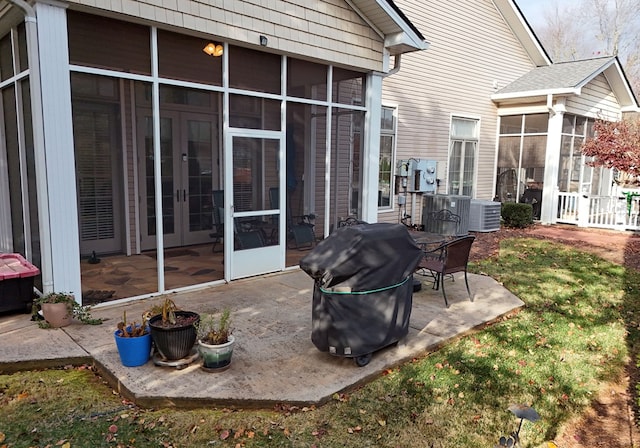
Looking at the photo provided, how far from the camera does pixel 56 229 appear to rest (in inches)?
176

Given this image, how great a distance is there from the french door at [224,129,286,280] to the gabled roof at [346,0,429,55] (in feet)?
7.35

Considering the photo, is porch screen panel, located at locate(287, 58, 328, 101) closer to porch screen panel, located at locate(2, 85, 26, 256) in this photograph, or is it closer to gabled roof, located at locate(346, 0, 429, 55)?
gabled roof, located at locate(346, 0, 429, 55)

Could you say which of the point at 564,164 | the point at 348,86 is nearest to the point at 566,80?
the point at 564,164

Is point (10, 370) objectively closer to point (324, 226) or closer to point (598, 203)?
point (324, 226)

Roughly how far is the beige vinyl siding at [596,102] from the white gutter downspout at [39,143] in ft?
40.2

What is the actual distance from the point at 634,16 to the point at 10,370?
30641mm

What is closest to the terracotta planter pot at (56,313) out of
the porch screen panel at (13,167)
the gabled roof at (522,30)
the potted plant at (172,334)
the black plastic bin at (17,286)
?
the black plastic bin at (17,286)

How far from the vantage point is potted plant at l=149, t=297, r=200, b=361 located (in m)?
3.55

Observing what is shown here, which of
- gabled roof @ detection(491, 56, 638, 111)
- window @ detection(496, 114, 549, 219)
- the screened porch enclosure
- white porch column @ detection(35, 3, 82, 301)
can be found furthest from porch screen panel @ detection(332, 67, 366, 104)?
window @ detection(496, 114, 549, 219)

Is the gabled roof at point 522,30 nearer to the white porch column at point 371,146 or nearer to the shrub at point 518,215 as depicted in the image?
the shrub at point 518,215

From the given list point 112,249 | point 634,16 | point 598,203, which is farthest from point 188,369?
point 634,16

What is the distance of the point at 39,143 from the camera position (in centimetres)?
439

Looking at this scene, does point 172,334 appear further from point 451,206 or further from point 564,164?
point 564,164

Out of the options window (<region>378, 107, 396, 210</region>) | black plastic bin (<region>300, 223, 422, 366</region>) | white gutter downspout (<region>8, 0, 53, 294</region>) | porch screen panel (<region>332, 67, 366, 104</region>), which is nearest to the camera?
black plastic bin (<region>300, 223, 422, 366</region>)
